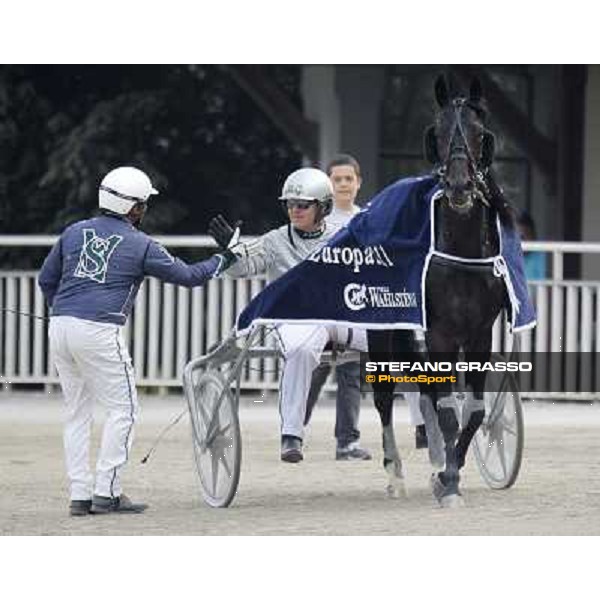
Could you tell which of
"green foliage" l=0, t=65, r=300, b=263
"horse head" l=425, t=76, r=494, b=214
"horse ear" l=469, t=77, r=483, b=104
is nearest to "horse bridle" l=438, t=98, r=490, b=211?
"horse head" l=425, t=76, r=494, b=214

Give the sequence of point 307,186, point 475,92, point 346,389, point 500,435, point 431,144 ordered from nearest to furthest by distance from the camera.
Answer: point 431,144
point 475,92
point 307,186
point 500,435
point 346,389

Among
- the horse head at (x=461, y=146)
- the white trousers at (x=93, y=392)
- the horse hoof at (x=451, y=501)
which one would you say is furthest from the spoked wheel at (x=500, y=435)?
the white trousers at (x=93, y=392)

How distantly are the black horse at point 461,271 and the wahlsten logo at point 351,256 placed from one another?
14.8 inches

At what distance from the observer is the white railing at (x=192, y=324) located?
1791 centimetres

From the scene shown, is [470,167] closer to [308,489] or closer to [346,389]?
[308,489]

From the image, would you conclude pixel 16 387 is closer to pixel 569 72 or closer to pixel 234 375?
pixel 569 72

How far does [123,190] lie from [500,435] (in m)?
2.76

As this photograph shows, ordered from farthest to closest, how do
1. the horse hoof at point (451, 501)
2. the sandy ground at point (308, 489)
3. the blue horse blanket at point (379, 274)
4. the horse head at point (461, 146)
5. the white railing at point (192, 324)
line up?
the white railing at point (192, 324), the blue horse blanket at point (379, 274), the horse hoof at point (451, 501), the horse head at point (461, 146), the sandy ground at point (308, 489)

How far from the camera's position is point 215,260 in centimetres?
1146

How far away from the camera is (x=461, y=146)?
11.0 meters

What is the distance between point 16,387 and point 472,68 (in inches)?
222

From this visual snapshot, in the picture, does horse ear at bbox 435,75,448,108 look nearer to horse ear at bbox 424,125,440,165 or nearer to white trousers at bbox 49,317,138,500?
horse ear at bbox 424,125,440,165

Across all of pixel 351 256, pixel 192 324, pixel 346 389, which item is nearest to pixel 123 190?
pixel 351 256

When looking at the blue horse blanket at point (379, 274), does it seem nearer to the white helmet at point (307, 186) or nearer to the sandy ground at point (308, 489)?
the white helmet at point (307, 186)
